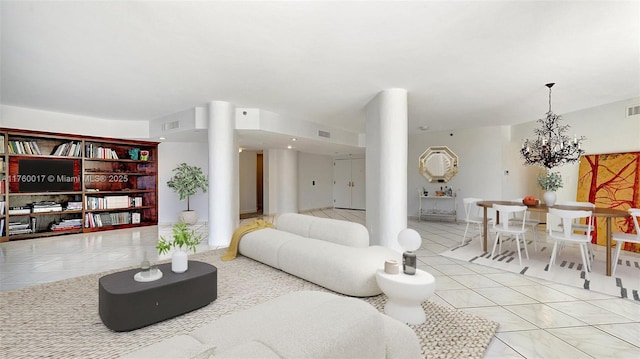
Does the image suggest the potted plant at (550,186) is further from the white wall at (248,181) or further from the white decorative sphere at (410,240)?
the white wall at (248,181)

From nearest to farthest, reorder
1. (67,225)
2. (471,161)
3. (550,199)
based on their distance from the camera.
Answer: (550,199) → (67,225) → (471,161)

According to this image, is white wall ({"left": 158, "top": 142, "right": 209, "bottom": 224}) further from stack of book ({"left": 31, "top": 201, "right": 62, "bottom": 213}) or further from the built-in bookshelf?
stack of book ({"left": 31, "top": 201, "right": 62, "bottom": 213})

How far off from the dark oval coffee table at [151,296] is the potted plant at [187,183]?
4211 mm

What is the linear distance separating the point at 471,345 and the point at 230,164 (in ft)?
14.3

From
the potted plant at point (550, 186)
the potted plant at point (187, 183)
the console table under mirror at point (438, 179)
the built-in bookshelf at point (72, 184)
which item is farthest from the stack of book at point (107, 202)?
the potted plant at point (550, 186)

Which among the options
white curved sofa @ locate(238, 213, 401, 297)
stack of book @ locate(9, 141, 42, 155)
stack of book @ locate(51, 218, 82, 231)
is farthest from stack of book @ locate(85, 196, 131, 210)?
white curved sofa @ locate(238, 213, 401, 297)

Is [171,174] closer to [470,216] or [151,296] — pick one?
[151,296]

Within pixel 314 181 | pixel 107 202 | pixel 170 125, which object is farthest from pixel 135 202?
pixel 314 181

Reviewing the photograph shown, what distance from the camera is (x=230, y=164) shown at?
5.02m

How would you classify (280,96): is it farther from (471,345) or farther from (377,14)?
(471,345)

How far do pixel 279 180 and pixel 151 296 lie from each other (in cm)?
667

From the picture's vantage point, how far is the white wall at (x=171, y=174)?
273 inches

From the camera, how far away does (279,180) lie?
8734 mm

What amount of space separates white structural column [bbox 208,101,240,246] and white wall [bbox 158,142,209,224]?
87.2 inches
